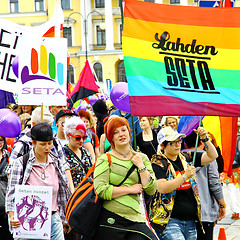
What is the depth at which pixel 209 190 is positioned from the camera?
591 cm

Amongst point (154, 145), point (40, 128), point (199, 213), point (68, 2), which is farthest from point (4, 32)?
point (68, 2)

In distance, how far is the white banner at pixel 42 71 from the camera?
6.68m

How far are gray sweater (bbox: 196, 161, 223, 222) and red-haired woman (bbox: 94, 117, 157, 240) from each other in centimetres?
138

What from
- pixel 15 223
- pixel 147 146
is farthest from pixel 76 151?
pixel 147 146

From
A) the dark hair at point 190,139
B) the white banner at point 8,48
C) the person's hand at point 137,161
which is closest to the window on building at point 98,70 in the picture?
the white banner at point 8,48

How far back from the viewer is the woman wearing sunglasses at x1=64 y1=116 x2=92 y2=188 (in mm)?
5746

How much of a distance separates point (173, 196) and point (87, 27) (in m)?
58.3

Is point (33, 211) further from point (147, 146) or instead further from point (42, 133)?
point (147, 146)

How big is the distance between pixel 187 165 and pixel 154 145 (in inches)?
101

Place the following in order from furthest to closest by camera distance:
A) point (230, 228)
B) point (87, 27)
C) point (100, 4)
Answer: point (100, 4) < point (87, 27) < point (230, 228)

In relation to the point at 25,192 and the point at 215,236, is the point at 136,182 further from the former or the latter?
the point at 215,236

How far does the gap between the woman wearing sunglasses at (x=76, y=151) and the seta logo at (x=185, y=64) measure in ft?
4.09

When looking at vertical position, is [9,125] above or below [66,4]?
below

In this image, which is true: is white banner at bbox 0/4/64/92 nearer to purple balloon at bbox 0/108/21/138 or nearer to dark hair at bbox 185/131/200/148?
purple balloon at bbox 0/108/21/138
